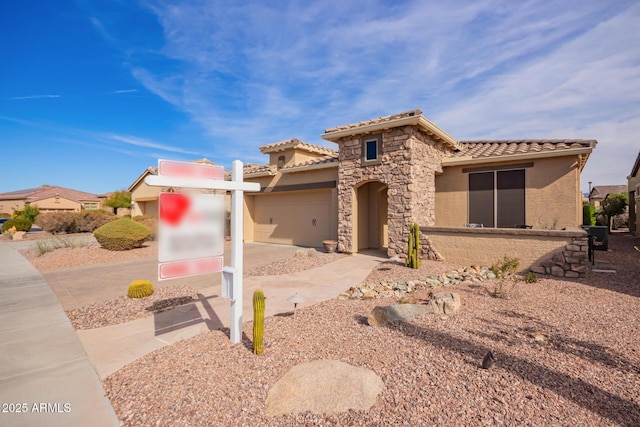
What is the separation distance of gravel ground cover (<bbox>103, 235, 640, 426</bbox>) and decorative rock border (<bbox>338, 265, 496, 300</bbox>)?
55.1 inches

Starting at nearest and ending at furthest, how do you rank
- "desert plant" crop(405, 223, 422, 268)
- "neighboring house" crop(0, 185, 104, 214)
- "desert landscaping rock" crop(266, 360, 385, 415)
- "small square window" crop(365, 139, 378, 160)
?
"desert landscaping rock" crop(266, 360, 385, 415) < "desert plant" crop(405, 223, 422, 268) < "small square window" crop(365, 139, 378, 160) < "neighboring house" crop(0, 185, 104, 214)

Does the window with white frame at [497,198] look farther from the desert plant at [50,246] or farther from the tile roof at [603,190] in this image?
the tile roof at [603,190]

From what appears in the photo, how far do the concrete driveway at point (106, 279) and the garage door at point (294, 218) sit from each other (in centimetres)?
289

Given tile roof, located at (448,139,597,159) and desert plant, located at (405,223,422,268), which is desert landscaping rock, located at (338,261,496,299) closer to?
desert plant, located at (405,223,422,268)

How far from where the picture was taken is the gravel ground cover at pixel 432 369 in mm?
2855

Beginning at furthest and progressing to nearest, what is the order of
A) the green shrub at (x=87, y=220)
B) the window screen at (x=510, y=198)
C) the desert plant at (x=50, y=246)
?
the green shrub at (x=87, y=220) → the desert plant at (x=50, y=246) → the window screen at (x=510, y=198)

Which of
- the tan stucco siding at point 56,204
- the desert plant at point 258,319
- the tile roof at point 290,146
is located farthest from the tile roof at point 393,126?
the tan stucco siding at point 56,204

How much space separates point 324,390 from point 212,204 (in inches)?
106

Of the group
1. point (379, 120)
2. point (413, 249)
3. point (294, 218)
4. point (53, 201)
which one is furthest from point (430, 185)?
point (53, 201)

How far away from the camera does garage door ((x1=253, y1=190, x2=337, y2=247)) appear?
15141mm

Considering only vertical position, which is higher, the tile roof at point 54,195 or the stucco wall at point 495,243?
the tile roof at point 54,195

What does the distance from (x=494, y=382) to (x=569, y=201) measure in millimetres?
10109

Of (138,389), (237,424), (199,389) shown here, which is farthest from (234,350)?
(237,424)

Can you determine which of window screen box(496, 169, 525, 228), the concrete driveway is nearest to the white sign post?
Result: the concrete driveway
